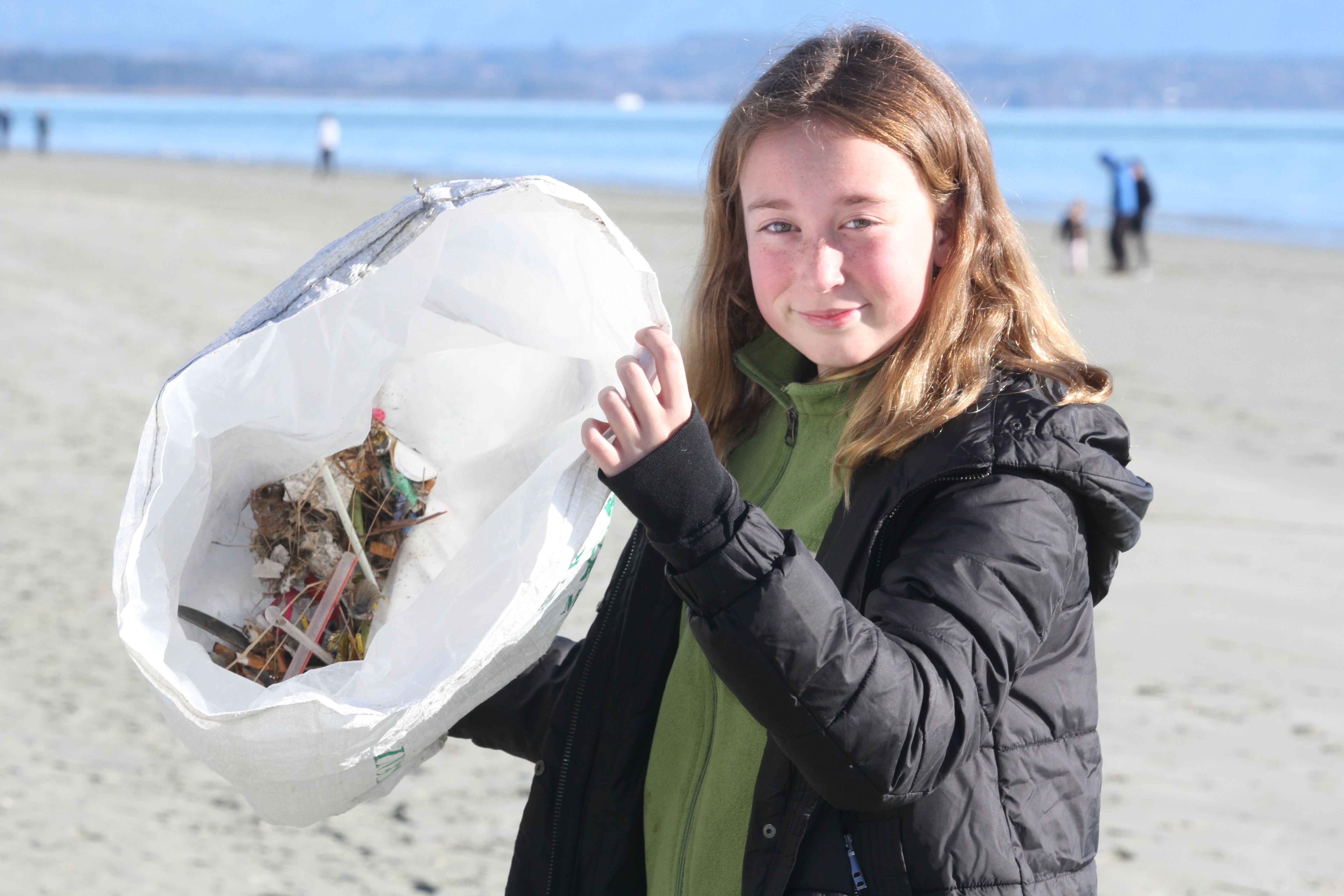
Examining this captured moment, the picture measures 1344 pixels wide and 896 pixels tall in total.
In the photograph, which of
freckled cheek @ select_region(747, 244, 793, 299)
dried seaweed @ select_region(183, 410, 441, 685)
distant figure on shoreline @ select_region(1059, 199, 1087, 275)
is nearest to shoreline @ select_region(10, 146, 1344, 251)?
distant figure on shoreline @ select_region(1059, 199, 1087, 275)

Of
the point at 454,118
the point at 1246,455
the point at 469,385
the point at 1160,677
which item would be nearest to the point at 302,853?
the point at 469,385

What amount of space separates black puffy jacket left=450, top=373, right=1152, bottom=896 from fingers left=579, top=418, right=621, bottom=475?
0.09 feet

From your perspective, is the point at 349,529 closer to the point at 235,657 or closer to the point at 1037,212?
the point at 235,657

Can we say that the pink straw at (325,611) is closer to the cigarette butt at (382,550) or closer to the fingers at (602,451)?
the cigarette butt at (382,550)

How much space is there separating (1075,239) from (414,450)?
50.9 ft

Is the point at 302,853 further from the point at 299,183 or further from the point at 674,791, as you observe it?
the point at 299,183

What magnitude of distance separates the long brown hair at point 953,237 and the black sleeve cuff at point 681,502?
0.23 m

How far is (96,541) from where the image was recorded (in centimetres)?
520

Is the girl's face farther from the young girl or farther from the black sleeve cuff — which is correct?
the black sleeve cuff

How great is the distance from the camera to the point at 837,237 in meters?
1.32

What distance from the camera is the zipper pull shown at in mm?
1194

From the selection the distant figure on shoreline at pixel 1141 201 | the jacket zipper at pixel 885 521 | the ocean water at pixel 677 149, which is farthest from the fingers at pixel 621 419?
the distant figure on shoreline at pixel 1141 201

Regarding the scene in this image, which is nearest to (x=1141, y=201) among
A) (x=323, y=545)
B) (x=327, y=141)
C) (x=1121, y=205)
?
(x=1121, y=205)

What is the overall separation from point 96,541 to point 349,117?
125m
